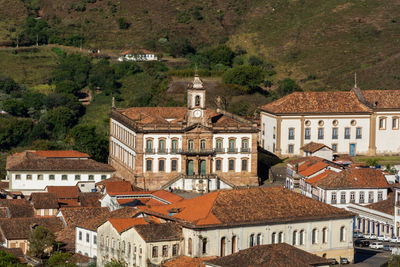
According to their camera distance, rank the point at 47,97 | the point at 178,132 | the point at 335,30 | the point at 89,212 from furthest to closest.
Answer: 1. the point at 335,30
2. the point at 47,97
3. the point at 178,132
4. the point at 89,212

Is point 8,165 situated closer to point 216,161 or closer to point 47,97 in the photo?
point 216,161

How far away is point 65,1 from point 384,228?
106028 mm

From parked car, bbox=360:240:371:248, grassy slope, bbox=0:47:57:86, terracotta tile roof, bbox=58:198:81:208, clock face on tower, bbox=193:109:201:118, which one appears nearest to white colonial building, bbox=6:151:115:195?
terracotta tile roof, bbox=58:198:81:208

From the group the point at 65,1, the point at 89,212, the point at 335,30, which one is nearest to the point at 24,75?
the point at 65,1

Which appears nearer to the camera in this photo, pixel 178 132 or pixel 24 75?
pixel 178 132

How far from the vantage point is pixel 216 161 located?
9912cm

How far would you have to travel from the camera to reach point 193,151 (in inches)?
3868

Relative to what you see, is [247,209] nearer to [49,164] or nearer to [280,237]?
[280,237]

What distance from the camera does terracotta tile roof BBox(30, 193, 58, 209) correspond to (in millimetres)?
90375

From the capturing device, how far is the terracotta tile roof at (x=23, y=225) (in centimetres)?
8212

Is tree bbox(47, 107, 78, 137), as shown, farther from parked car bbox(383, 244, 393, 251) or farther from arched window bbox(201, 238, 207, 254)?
arched window bbox(201, 238, 207, 254)

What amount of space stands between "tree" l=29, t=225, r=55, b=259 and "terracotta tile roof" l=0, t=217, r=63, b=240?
3310mm

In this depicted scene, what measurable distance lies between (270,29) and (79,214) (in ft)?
311

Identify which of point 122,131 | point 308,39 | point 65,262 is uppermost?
point 308,39
